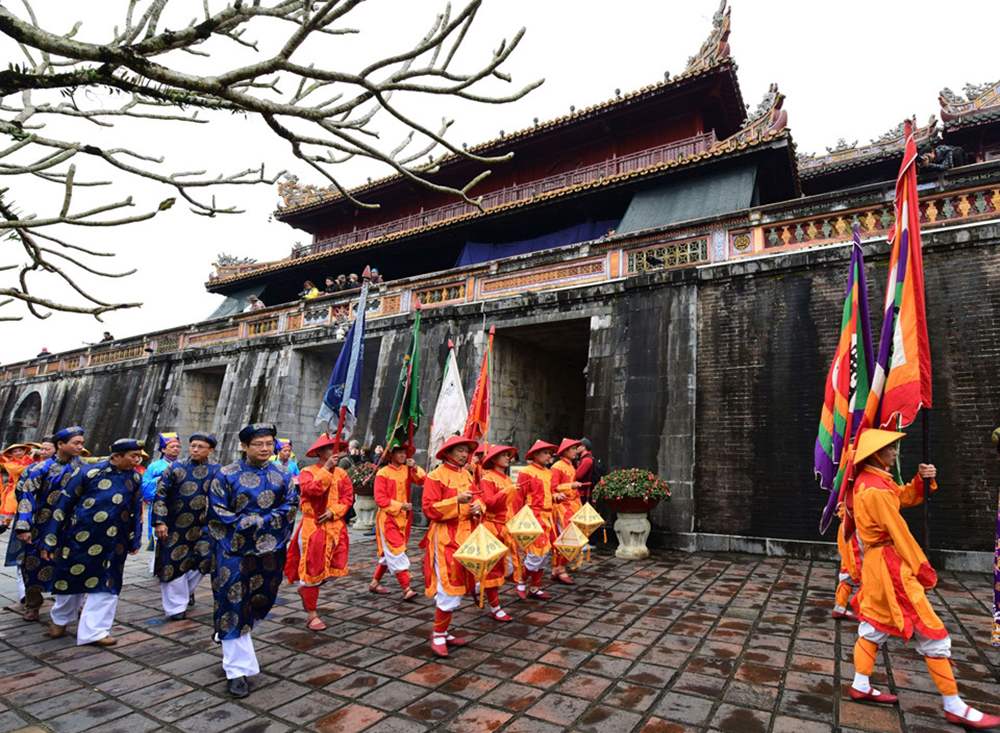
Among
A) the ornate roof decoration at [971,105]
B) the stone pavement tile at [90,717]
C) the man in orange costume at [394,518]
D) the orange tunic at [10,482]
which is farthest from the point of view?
the ornate roof decoration at [971,105]

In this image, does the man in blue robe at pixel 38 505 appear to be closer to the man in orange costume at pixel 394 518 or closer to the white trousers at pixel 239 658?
the white trousers at pixel 239 658

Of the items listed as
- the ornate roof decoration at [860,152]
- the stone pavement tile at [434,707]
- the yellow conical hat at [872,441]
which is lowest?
the stone pavement tile at [434,707]

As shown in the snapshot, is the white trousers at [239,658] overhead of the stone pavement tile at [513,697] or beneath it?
overhead

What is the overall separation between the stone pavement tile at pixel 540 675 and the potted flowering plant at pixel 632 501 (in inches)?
170

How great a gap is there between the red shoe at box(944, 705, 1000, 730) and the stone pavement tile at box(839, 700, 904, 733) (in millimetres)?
266

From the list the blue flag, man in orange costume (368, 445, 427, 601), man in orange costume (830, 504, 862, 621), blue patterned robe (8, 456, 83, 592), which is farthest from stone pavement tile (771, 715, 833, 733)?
blue patterned robe (8, 456, 83, 592)

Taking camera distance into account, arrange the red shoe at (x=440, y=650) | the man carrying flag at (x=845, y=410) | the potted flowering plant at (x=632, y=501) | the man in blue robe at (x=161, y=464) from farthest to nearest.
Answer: the potted flowering plant at (x=632, y=501) → the man in blue robe at (x=161, y=464) → the man carrying flag at (x=845, y=410) → the red shoe at (x=440, y=650)

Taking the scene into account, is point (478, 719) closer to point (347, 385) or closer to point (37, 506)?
point (347, 385)

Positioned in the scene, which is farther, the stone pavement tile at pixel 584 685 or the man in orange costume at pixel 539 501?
the man in orange costume at pixel 539 501

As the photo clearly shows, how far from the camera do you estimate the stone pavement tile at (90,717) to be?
115 inches

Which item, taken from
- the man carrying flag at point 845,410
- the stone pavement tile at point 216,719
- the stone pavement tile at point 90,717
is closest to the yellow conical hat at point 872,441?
the man carrying flag at point 845,410

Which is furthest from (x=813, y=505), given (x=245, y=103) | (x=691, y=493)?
(x=245, y=103)

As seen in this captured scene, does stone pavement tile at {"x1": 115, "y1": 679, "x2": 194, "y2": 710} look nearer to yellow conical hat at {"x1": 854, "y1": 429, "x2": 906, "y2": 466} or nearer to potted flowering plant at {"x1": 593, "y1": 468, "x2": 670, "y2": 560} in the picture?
yellow conical hat at {"x1": 854, "y1": 429, "x2": 906, "y2": 466}

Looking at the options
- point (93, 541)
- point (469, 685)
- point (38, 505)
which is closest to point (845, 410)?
point (469, 685)
